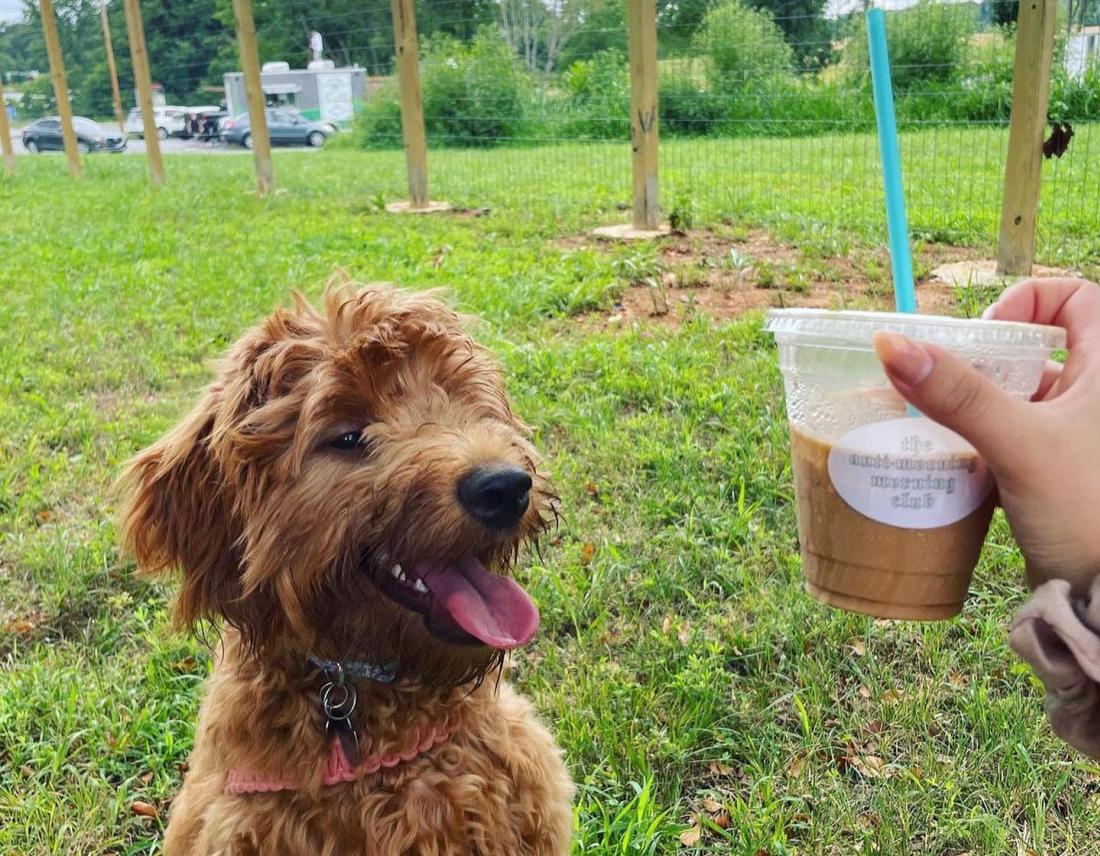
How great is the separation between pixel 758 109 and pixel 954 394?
34.3ft

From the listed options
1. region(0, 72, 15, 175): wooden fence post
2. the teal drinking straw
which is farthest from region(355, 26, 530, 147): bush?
the teal drinking straw

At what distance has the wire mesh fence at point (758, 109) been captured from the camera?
943 cm

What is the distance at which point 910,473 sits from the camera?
1.59m

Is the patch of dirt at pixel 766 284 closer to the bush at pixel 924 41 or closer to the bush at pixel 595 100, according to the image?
the bush at pixel 924 41

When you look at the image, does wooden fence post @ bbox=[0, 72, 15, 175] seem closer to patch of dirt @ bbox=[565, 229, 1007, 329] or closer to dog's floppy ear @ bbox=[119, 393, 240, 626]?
patch of dirt @ bbox=[565, 229, 1007, 329]

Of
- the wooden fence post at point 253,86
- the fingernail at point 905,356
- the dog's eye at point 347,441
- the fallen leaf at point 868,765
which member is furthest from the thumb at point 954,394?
the wooden fence post at point 253,86

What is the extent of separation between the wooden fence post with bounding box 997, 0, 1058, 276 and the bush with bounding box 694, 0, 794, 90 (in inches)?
164

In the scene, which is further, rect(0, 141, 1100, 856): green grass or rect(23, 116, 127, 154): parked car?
rect(23, 116, 127, 154): parked car

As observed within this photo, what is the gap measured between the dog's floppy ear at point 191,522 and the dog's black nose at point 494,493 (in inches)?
24.2

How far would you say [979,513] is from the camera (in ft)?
5.43

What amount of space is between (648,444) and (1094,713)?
3.50m

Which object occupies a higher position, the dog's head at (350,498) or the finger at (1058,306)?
the finger at (1058,306)

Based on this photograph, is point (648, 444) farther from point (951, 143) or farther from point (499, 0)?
point (499, 0)

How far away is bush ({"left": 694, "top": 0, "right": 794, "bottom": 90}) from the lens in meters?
10.8
